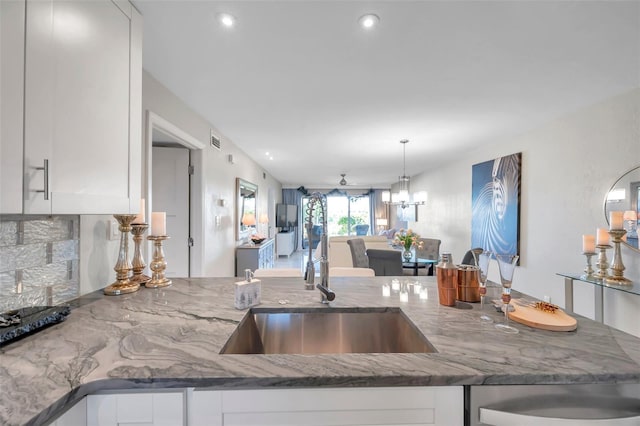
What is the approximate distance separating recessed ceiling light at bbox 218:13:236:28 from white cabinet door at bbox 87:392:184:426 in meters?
1.69

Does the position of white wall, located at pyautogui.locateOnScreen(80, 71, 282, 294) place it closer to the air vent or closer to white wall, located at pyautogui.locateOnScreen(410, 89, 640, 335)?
the air vent

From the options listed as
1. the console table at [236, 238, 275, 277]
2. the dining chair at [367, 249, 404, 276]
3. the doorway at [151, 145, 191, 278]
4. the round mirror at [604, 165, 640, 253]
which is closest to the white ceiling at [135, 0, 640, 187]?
the doorway at [151, 145, 191, 278]

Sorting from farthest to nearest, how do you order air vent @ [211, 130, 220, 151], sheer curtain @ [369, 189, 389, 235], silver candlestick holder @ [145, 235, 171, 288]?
sheer curtain @ [369, 189, 389, 235] < air vent @ [211, 130, 220, 151] < silver candlestick holder @ [145, 235, 171, 288]

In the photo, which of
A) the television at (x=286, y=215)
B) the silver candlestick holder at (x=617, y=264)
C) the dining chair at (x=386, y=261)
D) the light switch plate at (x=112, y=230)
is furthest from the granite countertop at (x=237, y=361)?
the television at (x=286, y=215)

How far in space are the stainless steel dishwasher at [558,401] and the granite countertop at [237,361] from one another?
3 cm

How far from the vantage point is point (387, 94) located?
2.41m

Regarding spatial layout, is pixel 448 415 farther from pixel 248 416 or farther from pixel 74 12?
pixel 74 12

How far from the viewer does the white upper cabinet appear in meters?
0.86

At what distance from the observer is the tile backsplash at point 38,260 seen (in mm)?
1062

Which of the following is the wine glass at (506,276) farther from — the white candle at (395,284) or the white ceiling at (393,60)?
the white ceiling at (393,60)

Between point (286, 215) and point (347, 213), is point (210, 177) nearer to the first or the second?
point (286, 215)

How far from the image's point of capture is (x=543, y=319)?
106cm

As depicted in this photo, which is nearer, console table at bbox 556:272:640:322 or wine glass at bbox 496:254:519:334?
wine glass at bbox 496:254:519:334

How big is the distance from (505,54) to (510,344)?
1819mm
